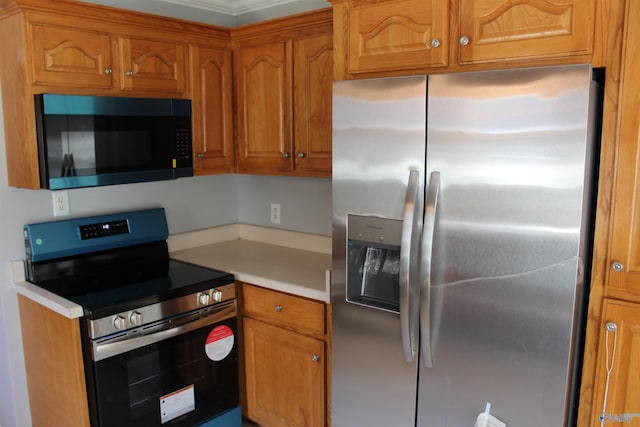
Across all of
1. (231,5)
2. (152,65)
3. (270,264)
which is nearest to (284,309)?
(270,264)

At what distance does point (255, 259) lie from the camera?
2.85 meters

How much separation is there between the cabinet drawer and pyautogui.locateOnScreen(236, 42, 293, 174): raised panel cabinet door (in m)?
0.65

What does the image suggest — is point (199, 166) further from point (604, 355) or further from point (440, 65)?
point (604, 355)

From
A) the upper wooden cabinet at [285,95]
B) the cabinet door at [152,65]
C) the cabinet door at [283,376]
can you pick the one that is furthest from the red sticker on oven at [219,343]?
the cabinet door at [152,65]

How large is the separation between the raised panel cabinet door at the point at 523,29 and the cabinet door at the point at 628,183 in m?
0.11

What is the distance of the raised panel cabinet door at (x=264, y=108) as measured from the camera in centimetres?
266

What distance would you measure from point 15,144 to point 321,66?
1409 mm

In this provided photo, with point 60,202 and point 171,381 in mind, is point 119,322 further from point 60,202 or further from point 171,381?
point 60,202

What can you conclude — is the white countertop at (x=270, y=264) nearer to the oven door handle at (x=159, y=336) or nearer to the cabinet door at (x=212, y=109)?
the oven door handle at (x=159, y=336)

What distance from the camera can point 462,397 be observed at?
1769 mm

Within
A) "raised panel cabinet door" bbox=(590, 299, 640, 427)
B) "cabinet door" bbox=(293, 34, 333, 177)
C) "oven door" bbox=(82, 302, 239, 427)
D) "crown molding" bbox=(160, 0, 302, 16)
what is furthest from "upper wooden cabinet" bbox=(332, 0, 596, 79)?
"oven door" bbox=(82, 302, 239, 427)

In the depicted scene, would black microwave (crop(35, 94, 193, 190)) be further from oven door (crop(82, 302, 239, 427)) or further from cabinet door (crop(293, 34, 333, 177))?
oven door (crop(82, 302, 239, 427))

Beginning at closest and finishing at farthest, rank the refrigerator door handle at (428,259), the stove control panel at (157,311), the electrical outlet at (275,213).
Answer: the refrigerator door handle at (428,259)
the stove control panel at (157,311)
the electrical outlet at (275,213)

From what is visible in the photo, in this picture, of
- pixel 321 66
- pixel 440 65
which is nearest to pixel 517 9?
pixel 440 65
